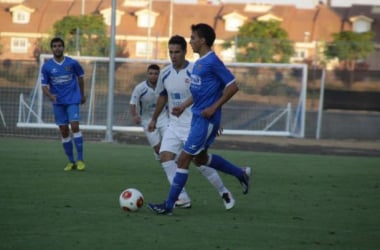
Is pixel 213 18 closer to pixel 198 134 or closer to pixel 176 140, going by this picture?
→ pixel 176 140

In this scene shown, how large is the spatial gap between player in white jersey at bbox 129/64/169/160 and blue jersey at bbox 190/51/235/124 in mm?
4262

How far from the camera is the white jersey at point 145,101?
14.6m

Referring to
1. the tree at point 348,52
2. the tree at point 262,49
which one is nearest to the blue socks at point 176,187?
the tree at point 262,49

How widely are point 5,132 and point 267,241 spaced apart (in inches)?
728

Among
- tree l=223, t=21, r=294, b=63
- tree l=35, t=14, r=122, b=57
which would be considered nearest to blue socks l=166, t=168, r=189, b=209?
tree l=35, t=14, r=122, b=57

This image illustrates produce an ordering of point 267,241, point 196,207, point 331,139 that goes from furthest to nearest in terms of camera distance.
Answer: point 331,139 < point 196,207 < point 267,241

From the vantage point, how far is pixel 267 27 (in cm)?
5991

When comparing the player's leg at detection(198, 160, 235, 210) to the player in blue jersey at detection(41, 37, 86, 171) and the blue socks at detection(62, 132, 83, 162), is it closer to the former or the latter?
the player in blue jersey at detection(41, 37, 86, 171)

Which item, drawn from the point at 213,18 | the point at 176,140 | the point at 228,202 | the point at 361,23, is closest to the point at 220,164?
the point at 228,202

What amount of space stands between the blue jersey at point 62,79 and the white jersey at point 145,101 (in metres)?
1.02

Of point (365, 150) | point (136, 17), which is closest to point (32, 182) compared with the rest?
point (365, 150)

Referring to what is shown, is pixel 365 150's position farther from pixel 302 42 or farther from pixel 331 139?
pixel 302 42

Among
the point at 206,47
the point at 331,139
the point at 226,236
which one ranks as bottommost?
the point at 331,139

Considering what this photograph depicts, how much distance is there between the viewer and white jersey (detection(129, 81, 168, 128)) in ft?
48.0
